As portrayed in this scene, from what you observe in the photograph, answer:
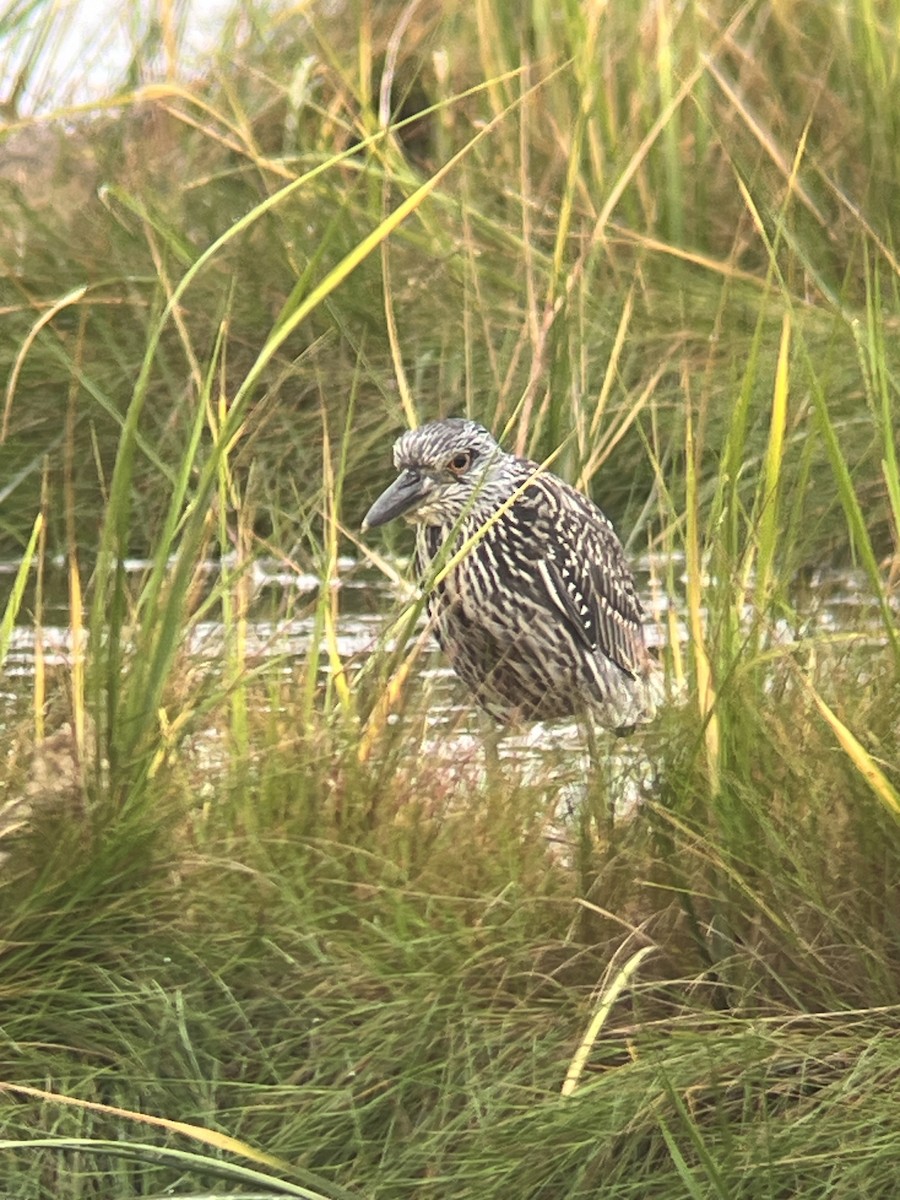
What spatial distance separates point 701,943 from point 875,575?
494 mm

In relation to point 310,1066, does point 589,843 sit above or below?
above

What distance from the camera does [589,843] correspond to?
3.00m

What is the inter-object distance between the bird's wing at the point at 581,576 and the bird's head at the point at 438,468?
0.46 ft

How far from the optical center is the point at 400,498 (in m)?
4.33

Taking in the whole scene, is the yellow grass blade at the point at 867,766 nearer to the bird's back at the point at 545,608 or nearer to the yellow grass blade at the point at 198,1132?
the yellow grass blade at the point at 198,1132

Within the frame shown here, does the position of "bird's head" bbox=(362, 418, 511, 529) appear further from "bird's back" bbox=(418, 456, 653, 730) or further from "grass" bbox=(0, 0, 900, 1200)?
"grass" bbox=(0, 0, 900, 1200)

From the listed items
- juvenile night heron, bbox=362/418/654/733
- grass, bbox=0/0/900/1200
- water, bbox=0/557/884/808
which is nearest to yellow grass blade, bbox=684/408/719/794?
grass, bbox=0/0/900/1200

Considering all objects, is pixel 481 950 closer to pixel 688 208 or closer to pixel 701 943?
pixel 701 943

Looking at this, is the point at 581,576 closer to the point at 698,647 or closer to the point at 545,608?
the point at 545,608

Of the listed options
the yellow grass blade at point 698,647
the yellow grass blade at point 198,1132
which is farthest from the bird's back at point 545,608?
the yellow grass blade at point 198,1132

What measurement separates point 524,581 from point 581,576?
0.34 ft

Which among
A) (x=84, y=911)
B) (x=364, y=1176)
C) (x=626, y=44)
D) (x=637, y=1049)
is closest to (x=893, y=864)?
(x=637, y=1049)

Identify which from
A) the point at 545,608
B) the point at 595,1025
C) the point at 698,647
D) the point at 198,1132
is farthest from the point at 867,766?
the point at 545,608

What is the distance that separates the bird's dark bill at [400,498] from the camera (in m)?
4.30
